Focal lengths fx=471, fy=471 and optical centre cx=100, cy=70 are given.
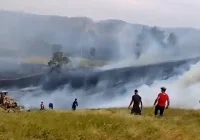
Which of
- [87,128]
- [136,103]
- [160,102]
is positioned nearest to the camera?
[87,128]

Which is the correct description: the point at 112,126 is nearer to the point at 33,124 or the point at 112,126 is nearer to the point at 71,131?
the point at 71,131

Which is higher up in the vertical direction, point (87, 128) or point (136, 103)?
point (136, 103)

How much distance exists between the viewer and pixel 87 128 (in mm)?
24328

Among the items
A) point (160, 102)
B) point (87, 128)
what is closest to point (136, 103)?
point (160, 102)

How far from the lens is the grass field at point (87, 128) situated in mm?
23125

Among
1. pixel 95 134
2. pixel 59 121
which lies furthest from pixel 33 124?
pixel 95 134

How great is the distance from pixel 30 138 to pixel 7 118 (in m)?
3.41

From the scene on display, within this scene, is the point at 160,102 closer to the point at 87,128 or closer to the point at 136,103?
the point at 136,103

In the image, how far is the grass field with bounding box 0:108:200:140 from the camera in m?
23.1

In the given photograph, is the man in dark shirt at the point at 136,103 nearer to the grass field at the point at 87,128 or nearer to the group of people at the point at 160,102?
the group of people at the point at 160,102

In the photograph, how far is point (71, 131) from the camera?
23688 millimetres

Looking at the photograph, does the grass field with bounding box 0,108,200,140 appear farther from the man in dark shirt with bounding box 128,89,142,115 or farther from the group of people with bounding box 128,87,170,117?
the man in dark shirt with bounding box 128,89,142,115

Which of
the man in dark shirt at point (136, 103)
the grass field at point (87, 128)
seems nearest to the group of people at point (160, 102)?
the man in dark shirt at point (136, 103)

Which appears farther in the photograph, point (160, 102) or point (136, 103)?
point (136, 103)
